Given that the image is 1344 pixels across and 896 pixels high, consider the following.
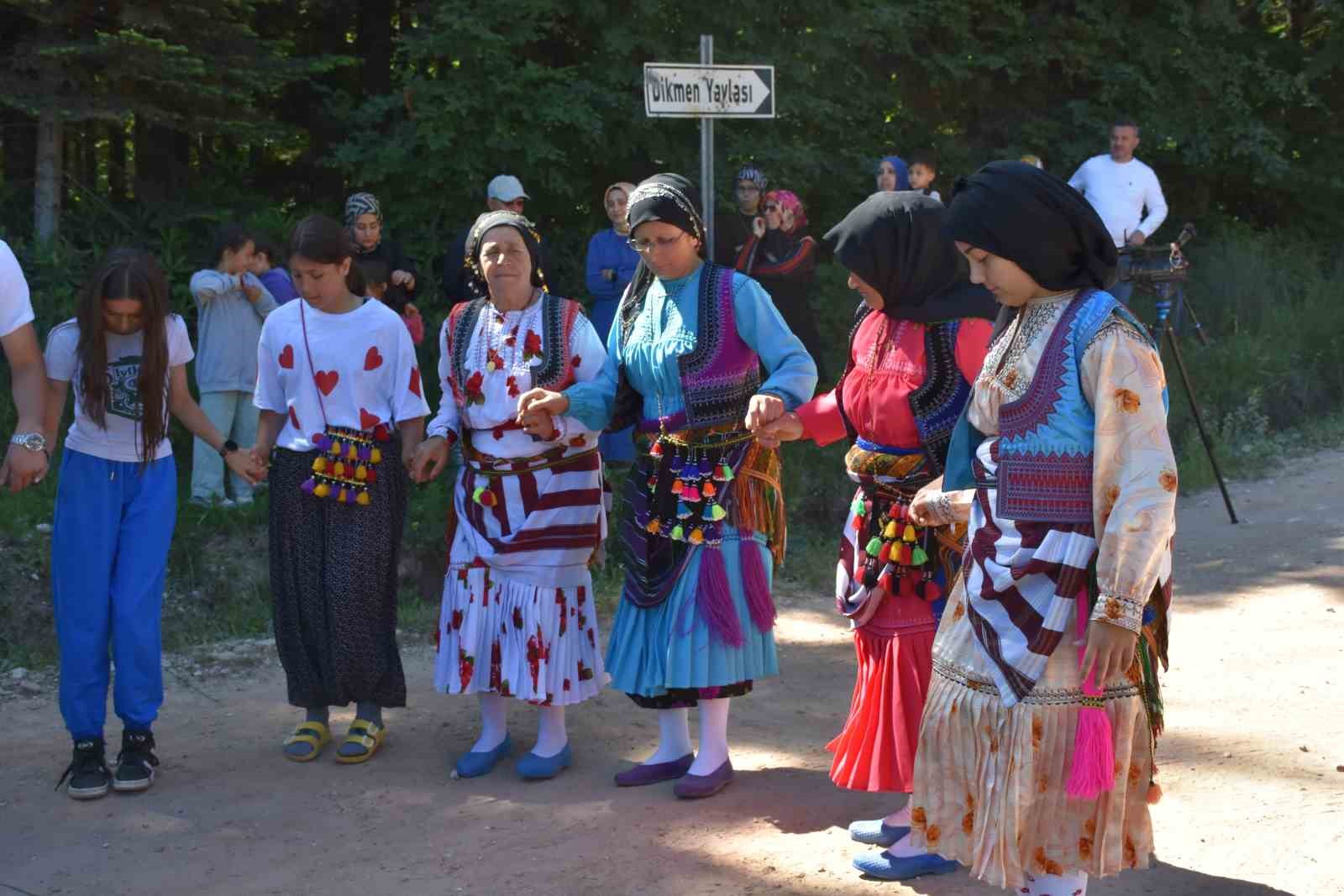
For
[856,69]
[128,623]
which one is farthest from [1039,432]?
[856,69]

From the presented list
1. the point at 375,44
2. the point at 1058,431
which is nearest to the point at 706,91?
Answer: the point at 1058,431

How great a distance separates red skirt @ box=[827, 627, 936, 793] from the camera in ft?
13.5

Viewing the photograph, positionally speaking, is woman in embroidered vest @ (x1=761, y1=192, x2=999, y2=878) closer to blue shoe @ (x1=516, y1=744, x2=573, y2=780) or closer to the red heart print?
blue shoe @ (x1=516, y1=744, x2=573, y2=780)

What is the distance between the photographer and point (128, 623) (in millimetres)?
4887

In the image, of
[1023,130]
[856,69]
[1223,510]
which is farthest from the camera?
[1023,130]

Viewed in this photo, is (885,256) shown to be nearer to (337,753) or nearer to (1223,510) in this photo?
(337,753)

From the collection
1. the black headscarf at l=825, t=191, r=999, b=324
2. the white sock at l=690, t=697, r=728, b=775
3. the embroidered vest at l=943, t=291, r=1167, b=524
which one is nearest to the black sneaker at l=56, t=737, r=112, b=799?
the white sock at l=690, t=697, r=728, b=775

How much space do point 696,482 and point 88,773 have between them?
88.2 inches

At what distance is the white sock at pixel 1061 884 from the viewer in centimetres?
329

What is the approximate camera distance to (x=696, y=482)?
470cm

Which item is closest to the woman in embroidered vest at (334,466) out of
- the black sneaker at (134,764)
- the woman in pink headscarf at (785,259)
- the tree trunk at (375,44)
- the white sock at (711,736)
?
the black sneaker at (134,764)

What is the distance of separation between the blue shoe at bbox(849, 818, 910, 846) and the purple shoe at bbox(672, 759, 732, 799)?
58 cm

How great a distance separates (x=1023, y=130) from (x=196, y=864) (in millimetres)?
10348

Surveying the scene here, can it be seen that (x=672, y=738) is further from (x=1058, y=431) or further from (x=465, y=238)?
(x=465, y=238)
